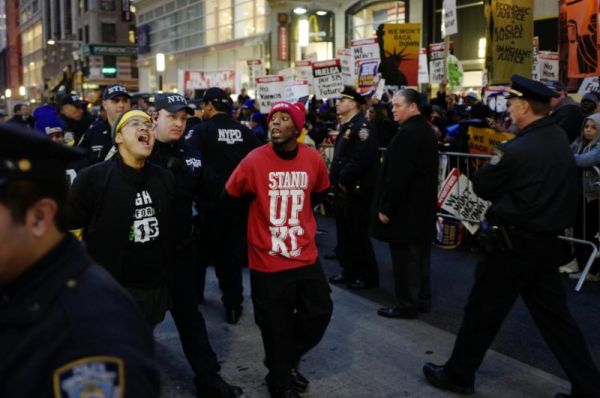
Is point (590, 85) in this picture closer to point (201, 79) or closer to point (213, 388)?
point (213, 388)

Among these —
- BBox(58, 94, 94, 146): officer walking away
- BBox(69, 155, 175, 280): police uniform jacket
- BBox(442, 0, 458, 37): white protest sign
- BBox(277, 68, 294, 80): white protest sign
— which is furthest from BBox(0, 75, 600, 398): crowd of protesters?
BBox(277, 68, 294, 80): white protest sign

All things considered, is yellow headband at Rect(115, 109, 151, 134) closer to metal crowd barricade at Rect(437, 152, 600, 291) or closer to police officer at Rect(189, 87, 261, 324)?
police officer at Rect(189, 87, 261, 324)

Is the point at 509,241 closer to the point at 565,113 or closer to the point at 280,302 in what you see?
the point at 280,302

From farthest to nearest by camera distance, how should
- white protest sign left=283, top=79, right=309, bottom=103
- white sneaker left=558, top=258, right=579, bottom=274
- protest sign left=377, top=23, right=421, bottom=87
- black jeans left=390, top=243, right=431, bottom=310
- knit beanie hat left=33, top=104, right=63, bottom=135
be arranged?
white protest sign left=283, top=79, right=309, bottom=103 → protest sign left=377, top=23, right=421, bottom=87 → white sneaker left=558, top=258, right=579, bottom=274 → knit beanie hat left=33, top=104, right=63, bottom=135 → black jeans left=390, top=243, right=431, bottom=310

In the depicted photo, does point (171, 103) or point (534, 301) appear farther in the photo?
point (171, 103)

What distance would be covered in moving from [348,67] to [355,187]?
7.89m

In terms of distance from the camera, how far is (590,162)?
722 cm

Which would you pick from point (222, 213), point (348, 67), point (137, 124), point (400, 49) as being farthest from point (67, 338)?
point (348, 67)

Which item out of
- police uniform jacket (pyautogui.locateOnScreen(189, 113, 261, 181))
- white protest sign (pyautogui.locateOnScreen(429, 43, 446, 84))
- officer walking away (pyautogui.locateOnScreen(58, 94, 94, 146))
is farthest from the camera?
white protest sign (pyautogui.locateOnScreen(429, 43, 446, 84))

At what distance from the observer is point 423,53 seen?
16953mm

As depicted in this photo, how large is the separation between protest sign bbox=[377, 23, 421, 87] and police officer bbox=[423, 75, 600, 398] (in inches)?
295

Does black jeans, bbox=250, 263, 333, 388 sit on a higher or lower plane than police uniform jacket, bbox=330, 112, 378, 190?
lower

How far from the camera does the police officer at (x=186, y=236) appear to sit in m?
4.42

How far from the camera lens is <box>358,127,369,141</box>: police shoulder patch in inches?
288
